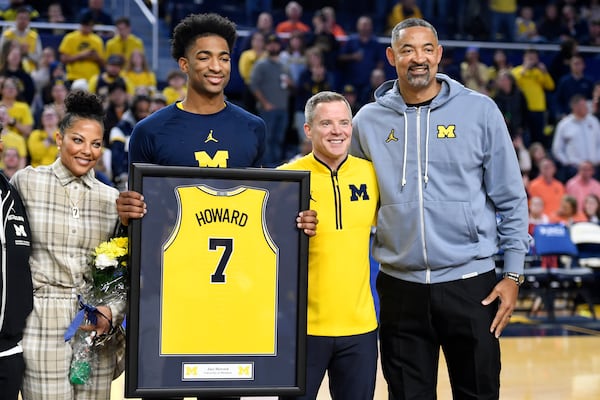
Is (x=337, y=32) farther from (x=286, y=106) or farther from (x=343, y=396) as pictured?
(x=343, y=396)

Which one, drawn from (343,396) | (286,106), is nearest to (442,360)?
(343,396)

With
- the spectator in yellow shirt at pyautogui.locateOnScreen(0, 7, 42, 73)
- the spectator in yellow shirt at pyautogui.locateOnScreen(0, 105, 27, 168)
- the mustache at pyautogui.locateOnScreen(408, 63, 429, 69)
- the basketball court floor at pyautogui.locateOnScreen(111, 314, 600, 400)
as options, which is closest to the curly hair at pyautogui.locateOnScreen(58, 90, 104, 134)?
the mustache at pyautogui.locateOnScreen(408, 63, 429, 69)

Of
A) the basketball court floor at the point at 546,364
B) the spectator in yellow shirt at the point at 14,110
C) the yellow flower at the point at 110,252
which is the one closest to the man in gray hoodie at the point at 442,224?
the yellow flower at the point at 110,252

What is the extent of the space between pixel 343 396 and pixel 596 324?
238 inches

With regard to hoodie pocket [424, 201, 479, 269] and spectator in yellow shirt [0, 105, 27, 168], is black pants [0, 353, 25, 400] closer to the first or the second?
hoodie pocket [424, 201, 479, 269]

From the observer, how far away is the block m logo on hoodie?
373cm

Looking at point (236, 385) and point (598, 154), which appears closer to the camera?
point (236, 385)

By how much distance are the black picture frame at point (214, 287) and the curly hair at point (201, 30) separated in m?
0.57

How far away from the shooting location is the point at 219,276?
342 cm

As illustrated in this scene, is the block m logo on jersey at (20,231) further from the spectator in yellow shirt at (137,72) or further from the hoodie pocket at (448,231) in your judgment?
the spectator in yellow shirt at (137,72)

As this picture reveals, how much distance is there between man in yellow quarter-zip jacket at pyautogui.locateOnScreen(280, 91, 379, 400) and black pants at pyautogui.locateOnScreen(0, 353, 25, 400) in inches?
41.1

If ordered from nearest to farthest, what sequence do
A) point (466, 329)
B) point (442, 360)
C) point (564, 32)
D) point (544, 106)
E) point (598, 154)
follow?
point (466, 329), point (442, 360), point (598, 154), point (544, 106), point (564, 32)

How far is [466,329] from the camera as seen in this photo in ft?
12.2

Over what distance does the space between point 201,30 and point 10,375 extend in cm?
141
